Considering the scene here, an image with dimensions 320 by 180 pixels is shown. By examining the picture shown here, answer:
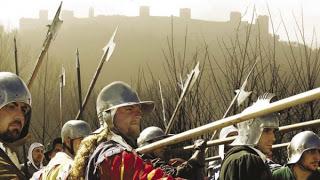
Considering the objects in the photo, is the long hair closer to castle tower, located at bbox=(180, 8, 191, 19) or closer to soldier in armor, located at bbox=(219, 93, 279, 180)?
soldier in armor, located at bbox=(219, 93, 279, 180)

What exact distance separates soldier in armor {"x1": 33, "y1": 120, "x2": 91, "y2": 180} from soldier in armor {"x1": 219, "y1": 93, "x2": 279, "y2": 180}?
1.37 metres

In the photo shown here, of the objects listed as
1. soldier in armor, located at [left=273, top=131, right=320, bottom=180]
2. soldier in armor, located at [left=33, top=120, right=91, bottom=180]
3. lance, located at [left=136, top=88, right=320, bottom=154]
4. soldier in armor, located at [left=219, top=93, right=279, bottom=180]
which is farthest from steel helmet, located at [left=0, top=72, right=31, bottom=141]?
soldier in armor, located at [left=273, top=131, right=320, bottom=180]

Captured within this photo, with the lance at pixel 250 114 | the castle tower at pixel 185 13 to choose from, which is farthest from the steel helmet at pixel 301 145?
the castle tower at pixel 185 13

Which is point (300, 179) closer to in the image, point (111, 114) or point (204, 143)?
point (204, 143)

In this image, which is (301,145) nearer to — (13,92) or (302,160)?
(302,160)

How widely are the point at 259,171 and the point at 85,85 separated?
28.4 metres

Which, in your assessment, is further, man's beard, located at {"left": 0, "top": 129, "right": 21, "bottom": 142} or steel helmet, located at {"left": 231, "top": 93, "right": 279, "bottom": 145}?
Result: steel helmet, located at {"left": 231, "top": 93, "right": 279, "bottom": 145}

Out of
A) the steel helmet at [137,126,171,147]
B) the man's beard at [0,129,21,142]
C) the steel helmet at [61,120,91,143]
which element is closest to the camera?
the man's beard at [0,129,21,142]

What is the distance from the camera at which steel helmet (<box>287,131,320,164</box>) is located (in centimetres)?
756

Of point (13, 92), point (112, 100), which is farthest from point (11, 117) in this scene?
point (112, 100)

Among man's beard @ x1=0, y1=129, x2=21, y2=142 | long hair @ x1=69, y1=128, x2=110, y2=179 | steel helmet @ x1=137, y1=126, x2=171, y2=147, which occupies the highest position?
man's beard @ x1=0, y1=129, x2=21, y2=142

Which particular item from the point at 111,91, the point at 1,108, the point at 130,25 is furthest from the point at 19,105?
the point at 130,25

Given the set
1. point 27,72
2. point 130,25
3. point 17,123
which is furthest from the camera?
point 130,25

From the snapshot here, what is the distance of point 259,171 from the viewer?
17.9ft
